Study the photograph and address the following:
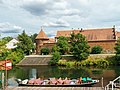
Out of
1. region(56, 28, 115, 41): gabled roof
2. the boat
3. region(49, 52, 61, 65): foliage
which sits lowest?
the boat

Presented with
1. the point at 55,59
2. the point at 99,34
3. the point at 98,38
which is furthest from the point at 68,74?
the point at 99,34

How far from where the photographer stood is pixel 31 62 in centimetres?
5684

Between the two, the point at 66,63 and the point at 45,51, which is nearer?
the point at 66,63

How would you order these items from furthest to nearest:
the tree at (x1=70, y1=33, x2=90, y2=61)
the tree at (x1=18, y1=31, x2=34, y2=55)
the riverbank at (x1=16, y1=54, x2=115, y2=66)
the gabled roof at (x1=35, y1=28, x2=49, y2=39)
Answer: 1. the gabled roof at (x1=35, y1=28, x2=49, y2=39)
2. the tree at (x1=18, y1=31, x2=34, y2=55)
3. the tree at (x1=70, y1=33, x2=90, y2=61)
4. the riverbank at (x1=16, y1=54, x2=115, y2=66)

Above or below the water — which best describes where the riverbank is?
above

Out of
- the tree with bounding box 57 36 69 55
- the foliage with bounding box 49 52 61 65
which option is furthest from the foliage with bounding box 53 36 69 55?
the foliage with bounding box 49 52 61 65

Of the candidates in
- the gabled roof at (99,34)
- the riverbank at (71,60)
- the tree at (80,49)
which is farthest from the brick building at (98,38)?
the tree at (80,49)

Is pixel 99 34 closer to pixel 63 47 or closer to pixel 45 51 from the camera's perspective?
pixel 63 47

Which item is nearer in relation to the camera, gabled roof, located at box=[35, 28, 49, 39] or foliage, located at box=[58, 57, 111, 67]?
foliage, located at box=[58, 57, 111, 67]

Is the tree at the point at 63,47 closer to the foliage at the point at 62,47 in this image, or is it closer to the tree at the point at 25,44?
the foliage at the point at 62,47

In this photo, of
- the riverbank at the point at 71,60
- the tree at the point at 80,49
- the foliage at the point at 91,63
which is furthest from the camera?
the tree at the point at 80,49

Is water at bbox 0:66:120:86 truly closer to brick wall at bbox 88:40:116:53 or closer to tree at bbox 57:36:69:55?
tree at bbox 57:36:69:55

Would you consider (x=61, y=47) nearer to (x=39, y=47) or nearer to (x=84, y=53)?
(x=84, y=53)

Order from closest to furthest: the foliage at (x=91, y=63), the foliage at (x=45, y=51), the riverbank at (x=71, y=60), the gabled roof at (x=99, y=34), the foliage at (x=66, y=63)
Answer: the foliage at (x=91, y=63)
the riverbank at (x=71, y=60)
the foliage at (x=66, y=63)
the foliage at (x=45, y=51)
the gabled roof at (x=99, y=34)
